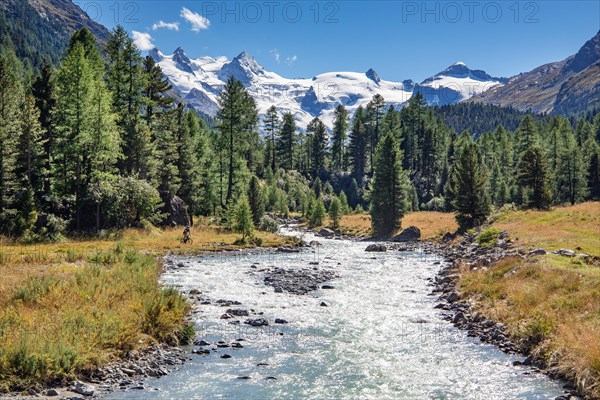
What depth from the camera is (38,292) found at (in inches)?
651

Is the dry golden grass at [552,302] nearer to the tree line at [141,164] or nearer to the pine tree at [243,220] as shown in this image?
the pine tree at [243,220]

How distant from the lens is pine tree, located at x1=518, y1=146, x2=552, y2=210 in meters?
60.4

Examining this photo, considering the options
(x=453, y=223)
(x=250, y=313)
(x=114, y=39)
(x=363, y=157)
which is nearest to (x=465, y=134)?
(x=363, y=157)

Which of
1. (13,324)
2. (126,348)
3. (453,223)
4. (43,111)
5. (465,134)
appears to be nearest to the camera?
(13,324)

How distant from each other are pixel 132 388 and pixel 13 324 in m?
4.13

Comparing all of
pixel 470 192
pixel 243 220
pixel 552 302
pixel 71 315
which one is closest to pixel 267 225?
pixel 243 220

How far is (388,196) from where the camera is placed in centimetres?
6975

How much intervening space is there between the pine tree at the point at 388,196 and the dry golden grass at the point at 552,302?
117 ft

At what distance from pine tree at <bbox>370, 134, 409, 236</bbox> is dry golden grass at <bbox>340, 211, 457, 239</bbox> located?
334cm

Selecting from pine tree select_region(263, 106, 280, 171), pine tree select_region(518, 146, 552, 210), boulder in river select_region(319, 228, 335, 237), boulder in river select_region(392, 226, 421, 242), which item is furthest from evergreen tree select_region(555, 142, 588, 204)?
pine tree select_region(263, 106, 280, 171)

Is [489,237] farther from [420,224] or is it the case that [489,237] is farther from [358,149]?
[358,149]

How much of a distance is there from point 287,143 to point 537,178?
77.7 m

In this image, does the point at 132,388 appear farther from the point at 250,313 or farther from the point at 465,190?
the point at 465,190

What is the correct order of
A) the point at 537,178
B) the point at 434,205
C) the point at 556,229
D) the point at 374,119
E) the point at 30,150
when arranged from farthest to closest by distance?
the point at 374,119 → the point at 434,205 → the point at 537,178 → the point at 30,150 → the point at 556,229
